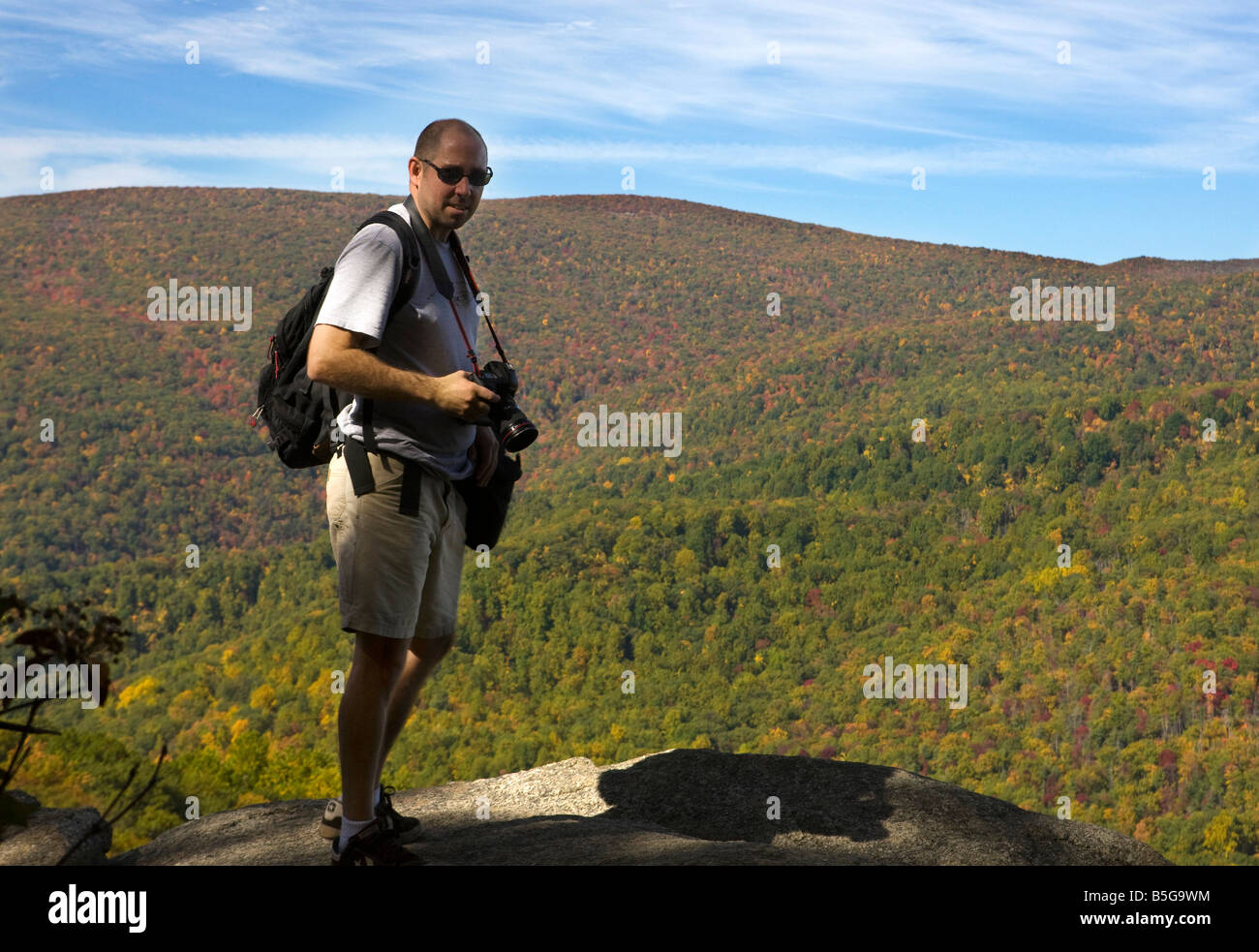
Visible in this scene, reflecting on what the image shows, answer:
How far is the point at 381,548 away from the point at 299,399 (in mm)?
538

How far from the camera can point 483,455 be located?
10.9ft

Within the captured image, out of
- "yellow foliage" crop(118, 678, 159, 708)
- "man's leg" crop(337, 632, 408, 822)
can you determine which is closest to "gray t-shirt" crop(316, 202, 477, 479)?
"man's leg" crop(337, 632, 408, 822)

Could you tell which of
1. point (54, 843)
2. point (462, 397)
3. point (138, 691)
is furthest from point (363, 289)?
point (138, 691)

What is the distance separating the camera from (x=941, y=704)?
4744 cm

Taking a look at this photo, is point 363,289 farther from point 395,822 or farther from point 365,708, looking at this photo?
point 395,822

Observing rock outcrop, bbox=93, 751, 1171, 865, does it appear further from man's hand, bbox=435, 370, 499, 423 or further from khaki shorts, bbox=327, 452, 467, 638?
man's hand, bbox=435, 370, 499, 423

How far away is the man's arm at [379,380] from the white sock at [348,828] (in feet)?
3.96

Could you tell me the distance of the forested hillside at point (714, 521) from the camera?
42938 millimetres

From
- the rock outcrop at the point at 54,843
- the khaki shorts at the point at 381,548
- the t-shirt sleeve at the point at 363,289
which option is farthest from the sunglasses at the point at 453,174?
the rock outcrop at the point at 54,843

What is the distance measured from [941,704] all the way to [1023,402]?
35189 millimetres

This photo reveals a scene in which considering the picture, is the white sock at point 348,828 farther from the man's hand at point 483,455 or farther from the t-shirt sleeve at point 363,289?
the t-shirt sleeve at point 363,289

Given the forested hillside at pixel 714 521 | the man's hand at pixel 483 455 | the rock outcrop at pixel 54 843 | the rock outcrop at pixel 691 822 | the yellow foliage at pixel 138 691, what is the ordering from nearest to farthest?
the man's hand at pixel 483 455 → the rock outcrop at pixel 691 822 → the rock outcrop at pixel 54 843 → the forested hillside at pixel 714 521 → the yellow foliage at pixel 138 691

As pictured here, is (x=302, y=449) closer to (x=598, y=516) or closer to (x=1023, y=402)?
(x=598, y=516)

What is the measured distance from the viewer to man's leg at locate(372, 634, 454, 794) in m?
3.36
